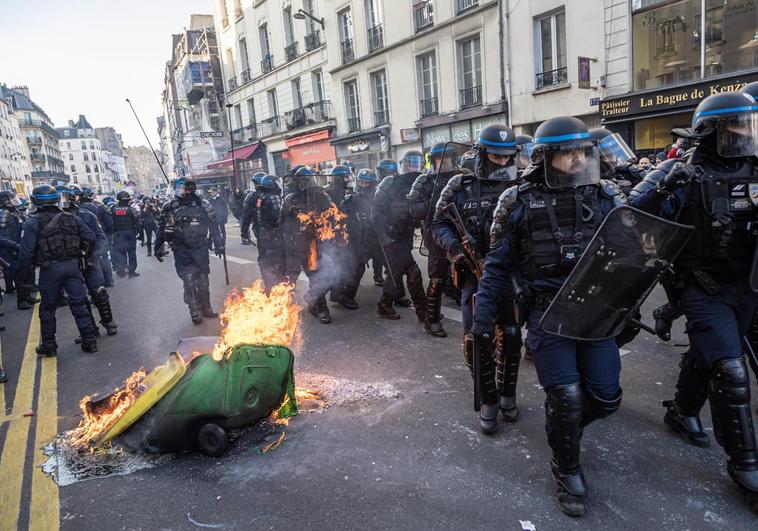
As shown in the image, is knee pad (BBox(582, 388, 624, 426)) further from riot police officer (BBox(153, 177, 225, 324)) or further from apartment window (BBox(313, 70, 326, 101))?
apartment window (BBox(313, 70, 326, 101))

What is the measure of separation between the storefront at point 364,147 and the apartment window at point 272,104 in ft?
23.0

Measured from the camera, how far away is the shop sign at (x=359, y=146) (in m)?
21.3

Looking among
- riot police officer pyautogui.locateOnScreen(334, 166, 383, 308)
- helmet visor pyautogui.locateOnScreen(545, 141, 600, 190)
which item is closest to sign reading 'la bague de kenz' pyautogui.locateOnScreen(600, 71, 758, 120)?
riot police officer pyautogui.locateOnScreen(334, 166, 383, 308)

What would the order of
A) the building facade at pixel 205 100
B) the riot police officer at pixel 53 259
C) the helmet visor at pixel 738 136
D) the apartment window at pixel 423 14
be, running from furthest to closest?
the building facade at pixel 205 100 < the apartment window at pixel 423 14 < the riot police officer at pixel 53 259 < the helmet visor at pixel 738 136

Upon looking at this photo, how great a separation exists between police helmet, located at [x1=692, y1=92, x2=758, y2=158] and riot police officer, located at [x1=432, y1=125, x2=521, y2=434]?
48.8 inches

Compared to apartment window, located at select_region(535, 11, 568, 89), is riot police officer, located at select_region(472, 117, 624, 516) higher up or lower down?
lower down

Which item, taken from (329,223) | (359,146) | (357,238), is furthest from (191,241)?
(359,146)

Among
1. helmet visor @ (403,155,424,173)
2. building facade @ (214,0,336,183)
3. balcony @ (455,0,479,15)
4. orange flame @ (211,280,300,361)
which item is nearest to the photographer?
orange flame @ (211,280,300,361)

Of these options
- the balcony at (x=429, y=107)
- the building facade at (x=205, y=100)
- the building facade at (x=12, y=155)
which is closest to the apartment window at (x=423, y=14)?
the balcony at (x=429, y=107)

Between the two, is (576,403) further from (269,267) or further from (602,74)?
(602,74)

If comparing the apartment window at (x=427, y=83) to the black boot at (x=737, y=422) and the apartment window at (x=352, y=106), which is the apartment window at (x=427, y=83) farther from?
the black boot at (x=737, y=422)

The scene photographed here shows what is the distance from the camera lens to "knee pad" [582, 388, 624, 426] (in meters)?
2.56

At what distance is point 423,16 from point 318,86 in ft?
27.3

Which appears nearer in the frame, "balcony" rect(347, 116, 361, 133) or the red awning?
"balcony" rect(347, 116, 361, 133)
